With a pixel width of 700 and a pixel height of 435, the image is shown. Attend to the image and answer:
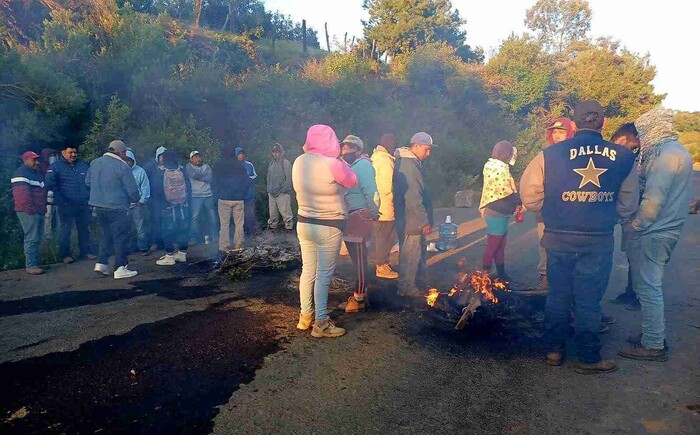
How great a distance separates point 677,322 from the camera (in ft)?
17.3

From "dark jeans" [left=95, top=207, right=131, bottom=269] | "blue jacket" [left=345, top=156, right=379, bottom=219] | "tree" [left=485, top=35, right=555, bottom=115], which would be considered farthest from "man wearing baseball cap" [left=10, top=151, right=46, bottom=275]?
Result: "tree" [left=485, top=35, right=555, bottom=115]

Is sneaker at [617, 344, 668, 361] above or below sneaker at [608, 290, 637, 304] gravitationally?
below

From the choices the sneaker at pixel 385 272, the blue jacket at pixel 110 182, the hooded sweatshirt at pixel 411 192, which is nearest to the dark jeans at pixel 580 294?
the hooded sweatshirt at pixel 411 192

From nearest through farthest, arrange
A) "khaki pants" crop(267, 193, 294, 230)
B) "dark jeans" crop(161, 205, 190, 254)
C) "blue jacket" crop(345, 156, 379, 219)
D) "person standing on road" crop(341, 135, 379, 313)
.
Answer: "person standing on road" crop(341, 135, 379, 313) < "blue jacket" crop(345, 156, 379, 219) < "dark jeans" crop(161, 205, 190, 254) < "khaki pants" crop(267, 193, 294, 230)

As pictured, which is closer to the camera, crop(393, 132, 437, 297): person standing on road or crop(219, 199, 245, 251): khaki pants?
crop(393, 132, 437, 297): person standing on road

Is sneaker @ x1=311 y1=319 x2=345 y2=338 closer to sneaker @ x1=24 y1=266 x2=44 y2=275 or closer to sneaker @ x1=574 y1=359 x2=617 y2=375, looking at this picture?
sneaker @ x1=574 y1=359 x2=617 y2=375

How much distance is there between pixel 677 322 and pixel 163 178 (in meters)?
8.52

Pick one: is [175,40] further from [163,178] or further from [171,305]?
[171,305]

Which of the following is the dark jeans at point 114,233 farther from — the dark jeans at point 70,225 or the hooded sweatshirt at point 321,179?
the hooded sweatshirt at point 321,179

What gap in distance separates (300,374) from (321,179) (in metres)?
1.85

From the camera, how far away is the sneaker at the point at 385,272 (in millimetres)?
7277

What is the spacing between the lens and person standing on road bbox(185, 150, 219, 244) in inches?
367

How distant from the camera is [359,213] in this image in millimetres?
6039

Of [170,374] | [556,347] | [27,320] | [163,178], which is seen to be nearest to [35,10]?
[163,178]
